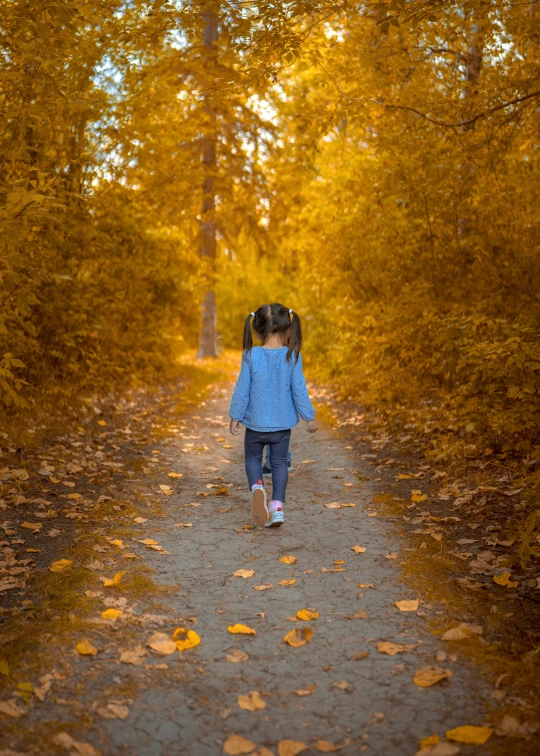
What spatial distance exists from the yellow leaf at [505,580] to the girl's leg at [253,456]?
2.08 m

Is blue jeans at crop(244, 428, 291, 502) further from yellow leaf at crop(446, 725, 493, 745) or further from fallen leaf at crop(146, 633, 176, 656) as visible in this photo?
yellow leaf at crop(446, 725, 493, 745)

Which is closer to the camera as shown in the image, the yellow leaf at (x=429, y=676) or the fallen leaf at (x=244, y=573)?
the yellow leaf at (x=429, y=676)

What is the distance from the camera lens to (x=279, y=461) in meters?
5.80

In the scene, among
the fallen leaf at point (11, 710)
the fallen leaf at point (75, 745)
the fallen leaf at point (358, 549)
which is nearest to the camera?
the fallen leaf at point (75, 745)

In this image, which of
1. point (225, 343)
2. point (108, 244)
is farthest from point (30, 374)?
point (225, 343)

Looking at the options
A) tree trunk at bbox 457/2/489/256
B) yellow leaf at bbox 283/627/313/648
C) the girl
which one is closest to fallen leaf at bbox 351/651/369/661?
yellow leaf at bbox 283/627/313/648

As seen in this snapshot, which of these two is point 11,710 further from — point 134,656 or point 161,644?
point 161,644

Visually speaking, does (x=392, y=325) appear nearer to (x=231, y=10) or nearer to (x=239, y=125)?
(x=231, y=10)

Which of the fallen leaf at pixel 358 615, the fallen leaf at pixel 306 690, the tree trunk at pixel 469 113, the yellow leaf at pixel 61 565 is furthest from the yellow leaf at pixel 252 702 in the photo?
the tree trunk at pixel 469 113

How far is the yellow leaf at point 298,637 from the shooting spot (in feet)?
11.9

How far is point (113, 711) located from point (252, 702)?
0.60 m

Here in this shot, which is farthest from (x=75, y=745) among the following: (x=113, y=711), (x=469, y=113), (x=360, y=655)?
(x=469, y=113)

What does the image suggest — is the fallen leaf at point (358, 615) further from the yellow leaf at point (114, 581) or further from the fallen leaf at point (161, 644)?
the yellow leaf at point (114, 581)

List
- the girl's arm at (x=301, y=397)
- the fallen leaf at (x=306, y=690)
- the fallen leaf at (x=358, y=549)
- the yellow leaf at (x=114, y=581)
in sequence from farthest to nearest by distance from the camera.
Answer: the girl's arm at (x=301, y=397) → the fallen leaf at (x=358, y=549) → the yellow leaf at (x=114, y=581) → the fallen leaf at (x=306, y=690)
